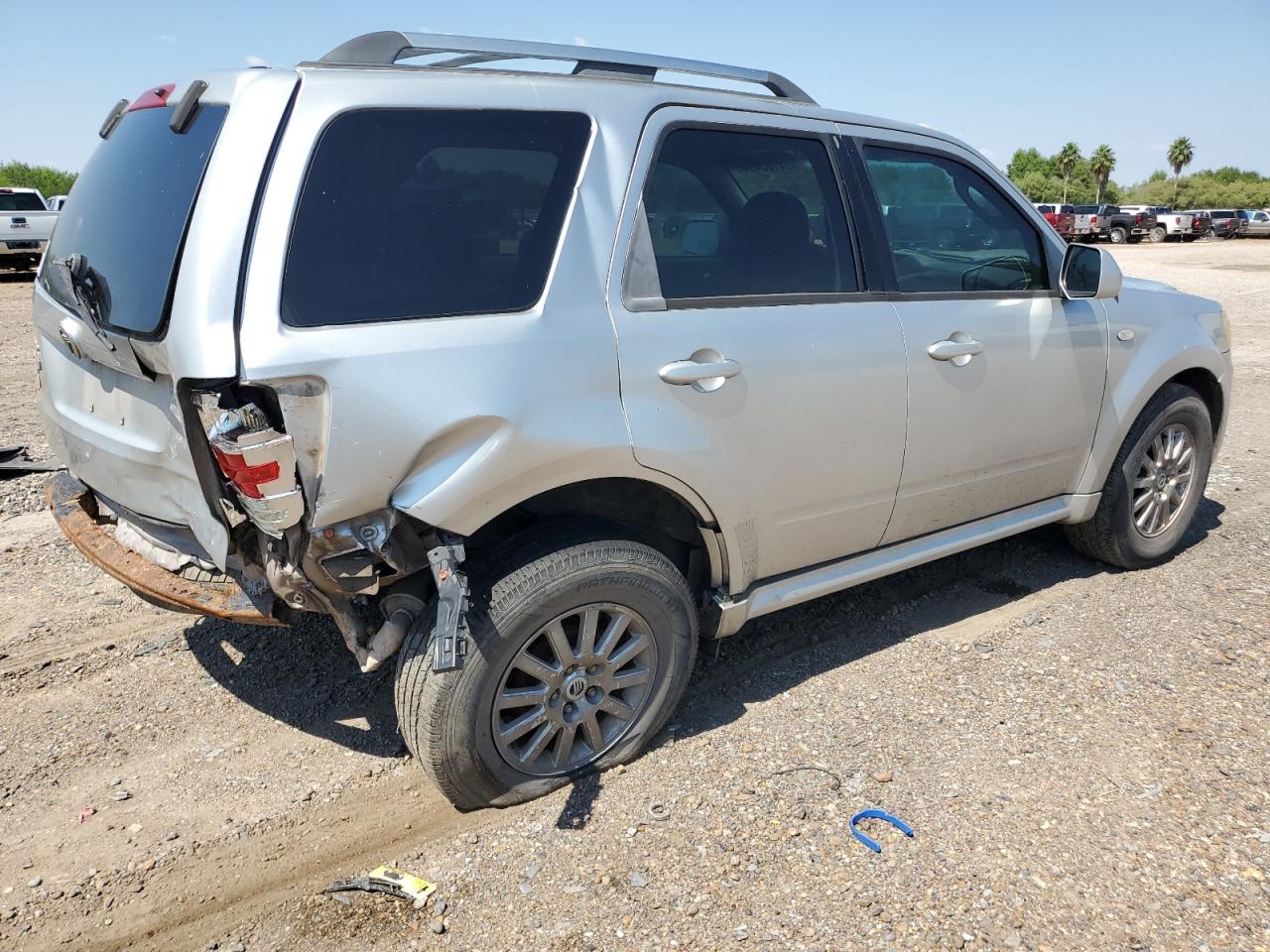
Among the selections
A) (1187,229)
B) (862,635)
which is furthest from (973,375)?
(1187,229)

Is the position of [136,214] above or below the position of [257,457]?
above

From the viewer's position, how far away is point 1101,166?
84.8 m

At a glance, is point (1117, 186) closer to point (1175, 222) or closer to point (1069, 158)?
point (1069, 158)

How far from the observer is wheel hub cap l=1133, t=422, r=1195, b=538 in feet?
14.3

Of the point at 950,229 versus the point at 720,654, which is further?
the point at 720,654

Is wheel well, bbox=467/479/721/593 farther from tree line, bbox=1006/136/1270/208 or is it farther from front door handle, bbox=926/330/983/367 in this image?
tree line, bbox=1006/136/1270/208

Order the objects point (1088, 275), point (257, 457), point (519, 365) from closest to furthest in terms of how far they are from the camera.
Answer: point (257, 457), point (519, 365), point (1088, 275)

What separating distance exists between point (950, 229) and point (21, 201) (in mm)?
22309

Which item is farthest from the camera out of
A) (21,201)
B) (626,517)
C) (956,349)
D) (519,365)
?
(21,201)

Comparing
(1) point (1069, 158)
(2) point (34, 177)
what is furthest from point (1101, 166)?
(2) point (34, 177)

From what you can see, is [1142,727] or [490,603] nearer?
[490,603]

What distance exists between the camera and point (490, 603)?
8.39ft

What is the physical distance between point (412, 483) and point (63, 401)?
56.9 inches

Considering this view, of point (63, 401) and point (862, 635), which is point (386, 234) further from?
point (862, 635)
